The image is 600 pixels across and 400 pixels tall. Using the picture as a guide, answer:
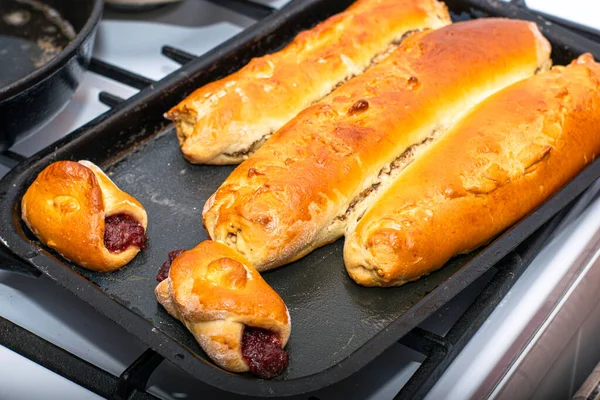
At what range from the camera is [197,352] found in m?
1.21

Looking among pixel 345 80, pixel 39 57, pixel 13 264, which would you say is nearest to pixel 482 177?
pixel 345 80

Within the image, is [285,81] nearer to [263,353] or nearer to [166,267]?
[166,267]

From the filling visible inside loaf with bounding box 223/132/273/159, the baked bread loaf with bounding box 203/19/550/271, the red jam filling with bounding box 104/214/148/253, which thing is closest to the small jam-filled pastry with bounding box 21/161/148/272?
the red jam filling with bounding box 104/214/148/253

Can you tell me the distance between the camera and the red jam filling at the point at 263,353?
1.17m

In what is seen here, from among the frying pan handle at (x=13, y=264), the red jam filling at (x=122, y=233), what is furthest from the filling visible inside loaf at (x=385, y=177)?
the frying pan handle at (x=13, y=264)

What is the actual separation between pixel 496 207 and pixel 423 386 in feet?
1.19

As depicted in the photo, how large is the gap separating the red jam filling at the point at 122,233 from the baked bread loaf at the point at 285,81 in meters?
0.22

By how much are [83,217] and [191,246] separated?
198mm

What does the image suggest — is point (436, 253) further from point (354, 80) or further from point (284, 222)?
point (354, 80)

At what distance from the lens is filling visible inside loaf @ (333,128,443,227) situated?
1417 millimetres

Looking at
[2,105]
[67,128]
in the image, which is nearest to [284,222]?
[2,105]

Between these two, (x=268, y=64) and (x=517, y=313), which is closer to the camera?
(x=517, y=313)

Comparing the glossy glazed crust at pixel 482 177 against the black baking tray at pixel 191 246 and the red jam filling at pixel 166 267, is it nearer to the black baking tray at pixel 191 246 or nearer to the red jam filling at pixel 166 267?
the black baking tray at pixel 191 246

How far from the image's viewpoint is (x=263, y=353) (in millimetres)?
1173
